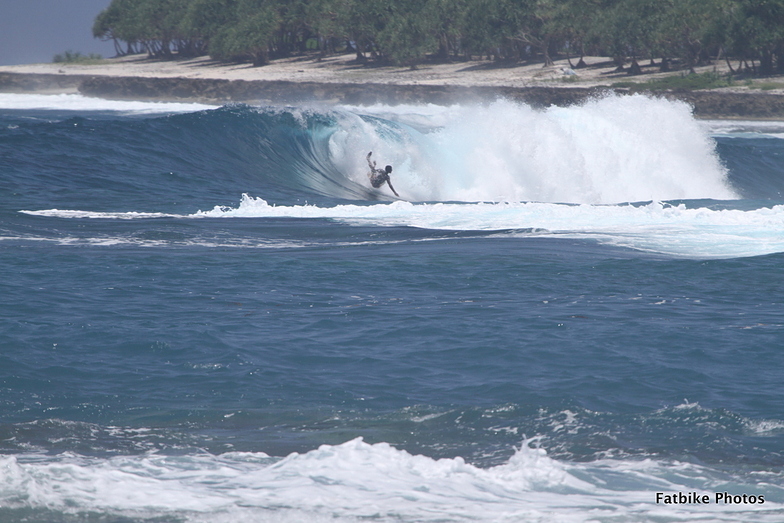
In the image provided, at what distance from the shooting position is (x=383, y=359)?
7.40 metres

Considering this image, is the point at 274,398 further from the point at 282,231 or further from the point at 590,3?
the point at 590,3

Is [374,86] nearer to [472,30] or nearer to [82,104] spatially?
[472,30]

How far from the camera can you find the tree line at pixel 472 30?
4976cm

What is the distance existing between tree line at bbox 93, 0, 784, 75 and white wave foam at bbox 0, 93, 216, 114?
55.3 feet

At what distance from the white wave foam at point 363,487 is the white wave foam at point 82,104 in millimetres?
41376

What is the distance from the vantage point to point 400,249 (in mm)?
12203

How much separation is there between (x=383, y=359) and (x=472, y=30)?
58.5m

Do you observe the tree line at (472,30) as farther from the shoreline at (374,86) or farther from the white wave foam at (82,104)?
the white wave foam at (82,104)

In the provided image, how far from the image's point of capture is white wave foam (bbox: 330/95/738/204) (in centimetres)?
2231

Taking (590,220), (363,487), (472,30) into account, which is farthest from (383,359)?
(472,30)

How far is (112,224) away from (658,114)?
663 inches

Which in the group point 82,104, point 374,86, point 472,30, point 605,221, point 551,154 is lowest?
point 605,221

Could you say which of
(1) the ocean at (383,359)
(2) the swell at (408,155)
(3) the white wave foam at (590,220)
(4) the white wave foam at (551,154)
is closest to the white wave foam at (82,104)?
(2) the swell at (408,155)

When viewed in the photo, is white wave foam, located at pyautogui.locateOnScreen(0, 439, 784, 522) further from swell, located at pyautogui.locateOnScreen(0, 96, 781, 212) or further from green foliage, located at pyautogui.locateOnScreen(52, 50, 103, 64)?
green foliage, located at pyautogui.locateOnScreen(52, 50, 103, 64)
